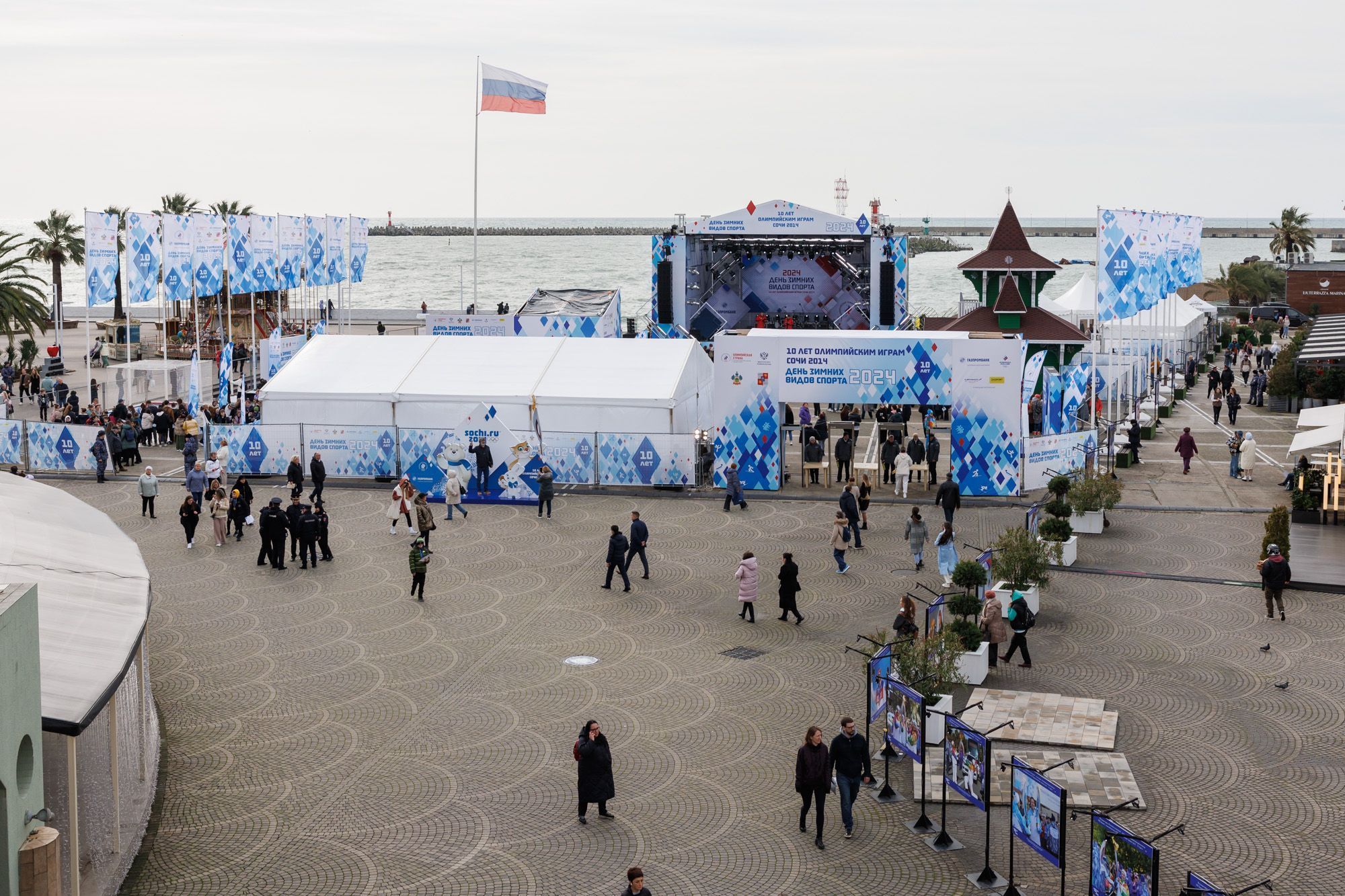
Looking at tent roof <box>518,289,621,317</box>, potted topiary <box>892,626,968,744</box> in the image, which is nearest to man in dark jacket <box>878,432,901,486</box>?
potted topiary <box>892,626,968,744</box>

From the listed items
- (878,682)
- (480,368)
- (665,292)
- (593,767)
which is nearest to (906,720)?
(878,682)

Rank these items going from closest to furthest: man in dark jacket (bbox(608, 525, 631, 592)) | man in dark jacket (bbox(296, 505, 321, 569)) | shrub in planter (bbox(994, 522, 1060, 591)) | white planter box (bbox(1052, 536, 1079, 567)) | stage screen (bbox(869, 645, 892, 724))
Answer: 1. stage screen (bbox(869, 645, 892, 724))
2. shrub in planter (bbox(994, 522, 1060, 591))
3. man in dark jacket (bbox(608, 525, 631, 592))
4. white planter box (bbox(1052, 536, 1079, 567))
5. man in dark jacket (bbox(296, 505, 321, 569))

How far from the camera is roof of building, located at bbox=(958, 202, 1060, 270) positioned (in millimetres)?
43562

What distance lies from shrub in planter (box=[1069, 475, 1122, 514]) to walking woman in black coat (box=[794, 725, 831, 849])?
566 inches

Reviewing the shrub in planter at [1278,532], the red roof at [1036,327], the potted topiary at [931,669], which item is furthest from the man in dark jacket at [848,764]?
the red roof at [1036,327]

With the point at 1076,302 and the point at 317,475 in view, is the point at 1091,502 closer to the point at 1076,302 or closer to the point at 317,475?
the point at 317,475

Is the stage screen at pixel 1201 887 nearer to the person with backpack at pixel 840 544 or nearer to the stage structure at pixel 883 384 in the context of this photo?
the person with backpack at pixel 840 544

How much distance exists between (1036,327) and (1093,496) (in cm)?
1612

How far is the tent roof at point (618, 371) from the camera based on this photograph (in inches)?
1232

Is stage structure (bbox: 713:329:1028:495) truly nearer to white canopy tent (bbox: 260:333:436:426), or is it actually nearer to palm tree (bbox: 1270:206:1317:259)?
white canopy tent (bbox: 260:333:436:426)

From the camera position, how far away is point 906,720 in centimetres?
1377

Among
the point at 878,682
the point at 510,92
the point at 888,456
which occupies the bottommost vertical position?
the point at 878,682

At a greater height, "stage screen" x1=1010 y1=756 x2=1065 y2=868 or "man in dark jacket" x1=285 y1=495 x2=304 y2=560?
"man in dark jacket" x1=285 y1=495 x2=304 y2=560

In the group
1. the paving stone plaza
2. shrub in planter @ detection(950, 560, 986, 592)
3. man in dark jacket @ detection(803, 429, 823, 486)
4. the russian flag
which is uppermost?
the russian flag
